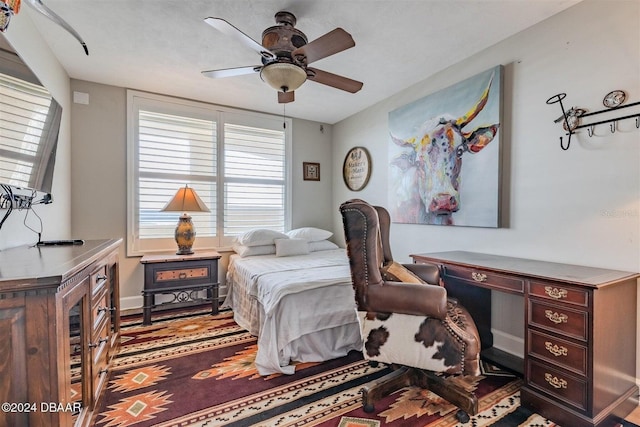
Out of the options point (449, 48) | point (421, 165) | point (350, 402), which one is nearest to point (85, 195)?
point (350, 402)

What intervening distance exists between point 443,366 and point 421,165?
198 centimetres

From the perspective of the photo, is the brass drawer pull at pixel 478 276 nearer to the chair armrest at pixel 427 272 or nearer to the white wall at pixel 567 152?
the chair armrest at pixel 427 272

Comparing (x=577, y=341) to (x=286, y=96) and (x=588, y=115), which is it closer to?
(x=588, y=115)

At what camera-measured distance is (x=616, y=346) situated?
158 centimetres

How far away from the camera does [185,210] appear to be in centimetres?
317

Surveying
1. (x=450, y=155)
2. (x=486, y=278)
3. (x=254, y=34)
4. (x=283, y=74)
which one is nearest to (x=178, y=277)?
(x=283, y=74)

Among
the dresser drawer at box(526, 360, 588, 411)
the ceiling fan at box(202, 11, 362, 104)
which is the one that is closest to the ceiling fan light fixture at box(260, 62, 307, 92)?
the ceiling fan at box(202, 11, 362, 104)

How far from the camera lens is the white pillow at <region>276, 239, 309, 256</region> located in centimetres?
350

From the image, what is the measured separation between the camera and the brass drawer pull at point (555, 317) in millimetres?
1532

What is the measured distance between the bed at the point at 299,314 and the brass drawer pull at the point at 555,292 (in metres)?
1.27

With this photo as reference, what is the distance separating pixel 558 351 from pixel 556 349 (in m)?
0.01

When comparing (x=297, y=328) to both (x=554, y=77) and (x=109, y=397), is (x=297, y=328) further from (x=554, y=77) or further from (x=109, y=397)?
(x=554, y=77)

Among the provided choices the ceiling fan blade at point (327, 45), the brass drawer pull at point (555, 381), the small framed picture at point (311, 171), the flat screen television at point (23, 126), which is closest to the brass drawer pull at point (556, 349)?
the brass drawer pull at point (555, 381)

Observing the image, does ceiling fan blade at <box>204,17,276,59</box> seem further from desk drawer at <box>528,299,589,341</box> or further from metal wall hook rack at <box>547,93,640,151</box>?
desk drawer at <box>528,299,589,341</box>
